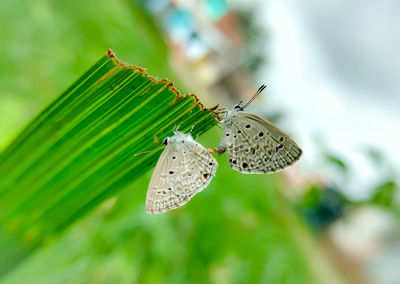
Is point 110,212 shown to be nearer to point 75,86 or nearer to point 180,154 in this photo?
point 180,154

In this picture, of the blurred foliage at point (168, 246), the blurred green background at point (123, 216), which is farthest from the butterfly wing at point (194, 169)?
the blurred foliage at point (168, 246)

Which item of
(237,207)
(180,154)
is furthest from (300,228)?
(180,154)

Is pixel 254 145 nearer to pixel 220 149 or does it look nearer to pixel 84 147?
pixel 220 149

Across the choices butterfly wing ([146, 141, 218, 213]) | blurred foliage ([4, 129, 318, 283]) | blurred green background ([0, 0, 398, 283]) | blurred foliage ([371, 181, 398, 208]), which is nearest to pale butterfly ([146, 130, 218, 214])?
butterfly wing ([146, 141, 218, 213])

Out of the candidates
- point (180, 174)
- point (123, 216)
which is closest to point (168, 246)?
point (123, 216)

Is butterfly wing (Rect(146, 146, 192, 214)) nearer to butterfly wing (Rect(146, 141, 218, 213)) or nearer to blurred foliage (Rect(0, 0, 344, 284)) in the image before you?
butterfly wing (Rect(146, 141, 218, 213))

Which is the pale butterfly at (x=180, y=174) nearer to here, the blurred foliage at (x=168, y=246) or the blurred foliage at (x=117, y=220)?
the blurred foliage at (x=117, y=220)
